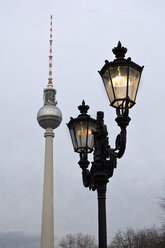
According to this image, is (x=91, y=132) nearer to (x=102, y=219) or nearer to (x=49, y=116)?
(x=102, y=219)

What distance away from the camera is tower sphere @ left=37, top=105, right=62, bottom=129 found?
2413 inches

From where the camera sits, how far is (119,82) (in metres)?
6.10

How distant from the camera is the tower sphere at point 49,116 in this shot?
61281 millimetres

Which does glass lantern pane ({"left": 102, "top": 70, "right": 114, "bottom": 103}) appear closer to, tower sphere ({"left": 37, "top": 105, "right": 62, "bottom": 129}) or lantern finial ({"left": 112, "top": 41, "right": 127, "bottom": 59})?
lantern finial ({"left": 112, "top": 41, "right": 127, "bottom": 59})

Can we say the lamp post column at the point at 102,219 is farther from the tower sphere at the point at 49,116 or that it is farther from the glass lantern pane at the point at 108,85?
the tower sphere at the point at 49,116

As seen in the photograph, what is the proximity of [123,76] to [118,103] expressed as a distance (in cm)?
40

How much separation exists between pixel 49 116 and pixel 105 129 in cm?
5407

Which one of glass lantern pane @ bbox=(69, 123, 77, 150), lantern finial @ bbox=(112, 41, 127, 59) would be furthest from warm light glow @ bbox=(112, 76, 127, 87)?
glass lantern pane @ bbox=(69, 123, 77, 150)

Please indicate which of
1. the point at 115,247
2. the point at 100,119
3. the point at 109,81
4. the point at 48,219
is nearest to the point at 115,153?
the point at 100,119

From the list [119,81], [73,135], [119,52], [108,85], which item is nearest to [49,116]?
[73,135]

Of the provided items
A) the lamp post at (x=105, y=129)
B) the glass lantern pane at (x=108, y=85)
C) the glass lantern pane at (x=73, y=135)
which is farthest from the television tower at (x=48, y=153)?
the glass lantern pane at (x=108, y=85)

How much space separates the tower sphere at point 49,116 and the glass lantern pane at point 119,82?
181ft

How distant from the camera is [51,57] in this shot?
201ft

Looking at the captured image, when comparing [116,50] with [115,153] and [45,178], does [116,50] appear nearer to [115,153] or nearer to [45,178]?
[115,153]
